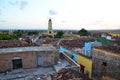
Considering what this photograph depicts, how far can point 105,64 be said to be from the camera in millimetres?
15273

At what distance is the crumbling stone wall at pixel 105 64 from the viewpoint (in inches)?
546

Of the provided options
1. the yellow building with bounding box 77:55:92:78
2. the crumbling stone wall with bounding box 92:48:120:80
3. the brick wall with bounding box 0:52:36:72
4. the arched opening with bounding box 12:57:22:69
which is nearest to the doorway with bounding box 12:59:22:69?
the arched opening with bounding box 12:57:22:69

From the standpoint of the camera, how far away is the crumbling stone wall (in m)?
13.9

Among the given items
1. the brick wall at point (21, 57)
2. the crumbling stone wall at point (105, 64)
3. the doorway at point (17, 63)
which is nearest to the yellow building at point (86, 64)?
the crumbling stone wall at point (105, 64)

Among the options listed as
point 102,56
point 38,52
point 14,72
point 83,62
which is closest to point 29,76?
point 14,72

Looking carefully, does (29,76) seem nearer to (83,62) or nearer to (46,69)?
(46,69)

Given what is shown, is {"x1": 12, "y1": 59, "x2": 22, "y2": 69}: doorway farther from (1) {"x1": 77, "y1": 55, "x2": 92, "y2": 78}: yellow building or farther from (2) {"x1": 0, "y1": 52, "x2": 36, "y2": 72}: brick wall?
(1) {"x1": 77, "y1": 55, "x2": 92, "y2": 78}: yellow building

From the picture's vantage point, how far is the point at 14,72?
13367 mm

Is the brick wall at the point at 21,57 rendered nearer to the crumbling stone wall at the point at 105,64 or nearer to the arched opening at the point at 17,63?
the arched opening at the point at 17,63

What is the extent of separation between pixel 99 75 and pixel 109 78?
198 centimetres

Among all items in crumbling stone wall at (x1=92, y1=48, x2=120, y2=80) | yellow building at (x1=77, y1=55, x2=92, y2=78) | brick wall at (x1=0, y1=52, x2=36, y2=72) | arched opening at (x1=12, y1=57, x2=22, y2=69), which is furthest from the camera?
yellow building at (x1=77, y1=55, x2=92, y2=78)

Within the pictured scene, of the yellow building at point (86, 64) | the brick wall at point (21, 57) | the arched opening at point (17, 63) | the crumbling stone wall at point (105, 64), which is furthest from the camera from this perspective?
the yellow building at point (86, 64)

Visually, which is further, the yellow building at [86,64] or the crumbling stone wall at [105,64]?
the yellow building at [86,64]

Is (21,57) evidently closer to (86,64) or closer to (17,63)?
(17,63)
